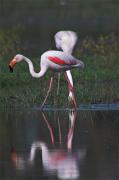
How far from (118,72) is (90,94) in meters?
3.40

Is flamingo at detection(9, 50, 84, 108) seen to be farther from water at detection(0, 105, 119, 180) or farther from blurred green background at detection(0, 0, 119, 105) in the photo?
water at detection(0, 105, 119, 180)

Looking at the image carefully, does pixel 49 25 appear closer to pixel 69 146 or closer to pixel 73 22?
pixel 73 22

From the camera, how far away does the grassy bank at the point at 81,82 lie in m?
14.7

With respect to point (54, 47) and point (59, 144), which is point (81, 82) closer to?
point (59, 144)

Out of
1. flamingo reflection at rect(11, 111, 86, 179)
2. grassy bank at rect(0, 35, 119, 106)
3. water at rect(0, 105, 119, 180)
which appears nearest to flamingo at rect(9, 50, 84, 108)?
grassy bank at rect(0, 35, 119, 106)

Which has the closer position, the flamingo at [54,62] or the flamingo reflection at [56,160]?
the flamingo reflection at [56,160]

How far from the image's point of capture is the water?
904 centimetres

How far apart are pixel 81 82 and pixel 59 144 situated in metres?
6.43

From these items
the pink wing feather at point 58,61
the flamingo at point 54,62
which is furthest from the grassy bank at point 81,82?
the pink wing feather at point 58,61

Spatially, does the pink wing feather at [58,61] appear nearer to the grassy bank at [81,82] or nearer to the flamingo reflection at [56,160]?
the grassy bank at [81,82]

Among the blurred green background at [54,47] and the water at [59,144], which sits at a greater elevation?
the blurred green background at [54,47]

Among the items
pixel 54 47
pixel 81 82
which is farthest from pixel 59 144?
pixel 54 47

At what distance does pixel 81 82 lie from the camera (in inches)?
675

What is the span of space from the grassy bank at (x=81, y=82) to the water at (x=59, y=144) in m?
0.78
